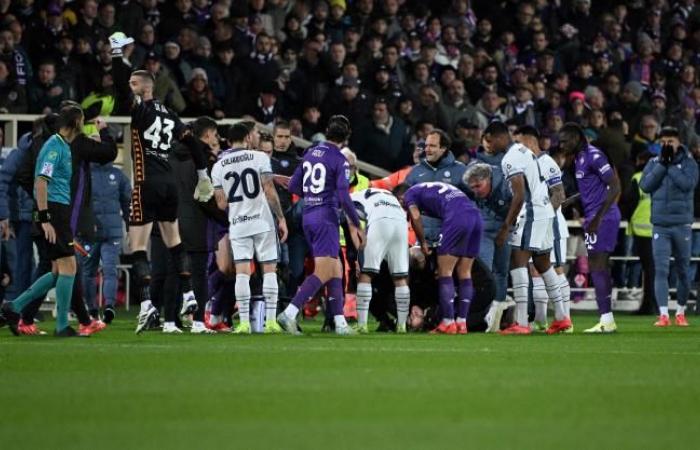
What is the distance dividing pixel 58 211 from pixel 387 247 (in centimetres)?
346

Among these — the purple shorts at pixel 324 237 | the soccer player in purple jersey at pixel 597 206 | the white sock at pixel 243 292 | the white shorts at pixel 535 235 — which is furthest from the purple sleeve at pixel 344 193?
the soccer player in purple jersey at pixel 597 206

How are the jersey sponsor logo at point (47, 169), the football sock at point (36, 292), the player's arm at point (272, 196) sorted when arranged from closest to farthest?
1. the jersey sponsor logo at point (47, 169)
2. the football sock at point (36, 292)
3. the player's arm at point (272, 196)

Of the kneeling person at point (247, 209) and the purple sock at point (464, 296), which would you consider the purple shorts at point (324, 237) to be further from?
the purple sock at point (464, 296)

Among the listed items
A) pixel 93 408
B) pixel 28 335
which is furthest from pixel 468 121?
pixel 93 408

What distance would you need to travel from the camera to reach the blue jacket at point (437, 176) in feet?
56.2

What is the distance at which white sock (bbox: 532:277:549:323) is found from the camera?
16703mm

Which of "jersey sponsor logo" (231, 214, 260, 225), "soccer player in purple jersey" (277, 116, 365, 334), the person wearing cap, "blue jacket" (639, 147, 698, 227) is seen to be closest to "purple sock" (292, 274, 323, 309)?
"soccer player in purple jersey" (277, 116, 365, 334)

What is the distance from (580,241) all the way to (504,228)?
9.19 meters

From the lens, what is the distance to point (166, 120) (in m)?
15.6

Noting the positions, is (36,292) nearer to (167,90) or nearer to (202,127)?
(202,127)

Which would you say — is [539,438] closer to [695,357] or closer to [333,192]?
[695,357]

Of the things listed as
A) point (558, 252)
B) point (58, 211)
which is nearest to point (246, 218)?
point (58, 211)

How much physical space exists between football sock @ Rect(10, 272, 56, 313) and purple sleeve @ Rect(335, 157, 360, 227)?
2.79 m

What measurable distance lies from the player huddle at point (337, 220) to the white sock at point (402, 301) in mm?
13
